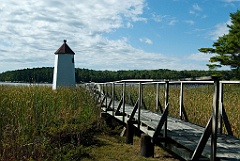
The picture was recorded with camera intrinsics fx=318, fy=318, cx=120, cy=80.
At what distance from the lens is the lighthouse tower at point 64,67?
2476cm

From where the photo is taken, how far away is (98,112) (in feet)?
37.6

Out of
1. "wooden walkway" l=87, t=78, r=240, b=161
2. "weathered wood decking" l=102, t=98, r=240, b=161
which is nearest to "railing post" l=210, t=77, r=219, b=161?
"wooden walkway" l=87, t=78, r=240, b=161

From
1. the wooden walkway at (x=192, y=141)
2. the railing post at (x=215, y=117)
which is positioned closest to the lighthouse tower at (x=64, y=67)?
the wooden walkway at (x=192, y=141)

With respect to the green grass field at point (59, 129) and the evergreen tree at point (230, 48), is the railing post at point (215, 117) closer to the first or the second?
the green grass field at point (59, 129)

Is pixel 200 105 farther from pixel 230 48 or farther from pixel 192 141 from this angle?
pixel 230 48

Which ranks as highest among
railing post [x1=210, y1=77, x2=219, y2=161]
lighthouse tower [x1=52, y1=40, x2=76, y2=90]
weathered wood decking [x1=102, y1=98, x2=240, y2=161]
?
lighthouse tower [x1=52, y1=40, x2=76, y2=90]

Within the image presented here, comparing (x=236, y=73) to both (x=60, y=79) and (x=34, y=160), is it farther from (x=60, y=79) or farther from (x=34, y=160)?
(x=34, y=160)

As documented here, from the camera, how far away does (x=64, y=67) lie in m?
25.1

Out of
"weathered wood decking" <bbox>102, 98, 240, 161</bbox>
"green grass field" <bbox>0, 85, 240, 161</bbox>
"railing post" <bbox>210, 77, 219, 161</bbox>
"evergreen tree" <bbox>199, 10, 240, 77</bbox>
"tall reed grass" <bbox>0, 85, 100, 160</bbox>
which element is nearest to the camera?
"railing post" <bbox>210, 77, 219, 161</bbox>

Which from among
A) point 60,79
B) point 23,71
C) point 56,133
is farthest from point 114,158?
point 23,71

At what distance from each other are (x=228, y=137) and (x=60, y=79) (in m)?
20.4

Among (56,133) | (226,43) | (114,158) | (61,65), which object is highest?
(226,43)

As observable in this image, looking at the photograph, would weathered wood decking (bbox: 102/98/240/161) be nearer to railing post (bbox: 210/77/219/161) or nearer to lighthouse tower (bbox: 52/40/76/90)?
railing post (bbox: 210/77/219/161)

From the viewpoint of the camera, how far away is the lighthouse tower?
975 inches
